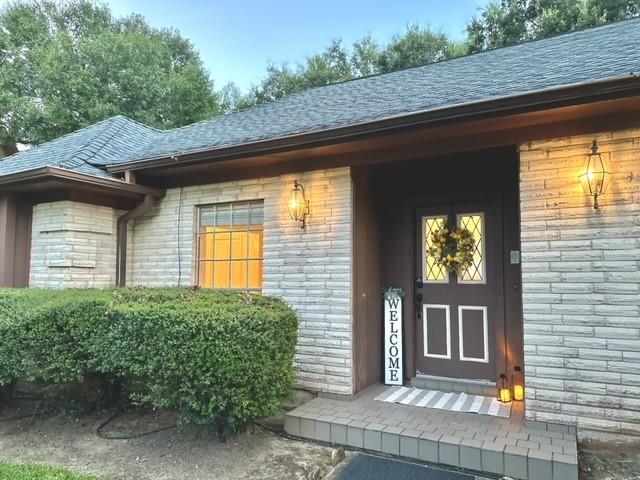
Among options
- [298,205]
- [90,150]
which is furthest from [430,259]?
[90,150]

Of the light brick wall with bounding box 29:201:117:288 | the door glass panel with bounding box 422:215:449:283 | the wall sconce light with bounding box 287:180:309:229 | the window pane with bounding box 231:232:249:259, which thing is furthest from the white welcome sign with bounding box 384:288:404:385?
the light brick wall with bounding box 29:201:117:288

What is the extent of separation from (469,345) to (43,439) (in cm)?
402

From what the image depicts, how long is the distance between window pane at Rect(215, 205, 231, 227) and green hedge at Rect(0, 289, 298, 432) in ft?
4.58

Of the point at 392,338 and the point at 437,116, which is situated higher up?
the point at 437,116

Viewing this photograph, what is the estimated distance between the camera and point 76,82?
15.1m

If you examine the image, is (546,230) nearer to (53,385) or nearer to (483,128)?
(483,128)

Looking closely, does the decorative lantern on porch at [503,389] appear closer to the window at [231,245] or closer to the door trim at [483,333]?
the door trim at [483,333]

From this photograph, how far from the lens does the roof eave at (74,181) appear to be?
183 inches

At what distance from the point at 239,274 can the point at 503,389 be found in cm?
305

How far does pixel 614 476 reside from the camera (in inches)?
108

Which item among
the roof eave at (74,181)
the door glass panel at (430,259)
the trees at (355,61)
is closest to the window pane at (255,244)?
the roof eave at (74,181)

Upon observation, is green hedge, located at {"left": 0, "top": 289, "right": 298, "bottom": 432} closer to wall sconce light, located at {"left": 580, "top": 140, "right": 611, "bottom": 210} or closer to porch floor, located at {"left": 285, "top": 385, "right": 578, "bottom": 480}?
porch floor, located at {"left": 285, "top": 385, "right": 578, "bottom": 480}

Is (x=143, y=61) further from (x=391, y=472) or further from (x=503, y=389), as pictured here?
(x=391, y=472)

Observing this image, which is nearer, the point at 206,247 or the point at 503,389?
the point at 503,389
